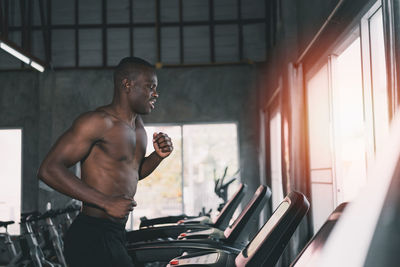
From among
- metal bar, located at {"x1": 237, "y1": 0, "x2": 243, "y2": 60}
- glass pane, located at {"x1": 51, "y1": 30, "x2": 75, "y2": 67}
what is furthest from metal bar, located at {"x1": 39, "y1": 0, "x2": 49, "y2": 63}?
metal bar, located at {"x1": 237, "y1": 0, "x2": 243, "y2": 60}

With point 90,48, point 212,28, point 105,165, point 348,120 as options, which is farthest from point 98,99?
point 105,165

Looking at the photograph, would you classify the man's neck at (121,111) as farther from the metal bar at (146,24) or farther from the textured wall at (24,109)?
the textured wall at (24,109)

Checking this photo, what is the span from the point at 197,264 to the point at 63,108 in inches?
294

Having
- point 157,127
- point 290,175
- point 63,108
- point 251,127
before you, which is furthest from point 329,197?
point 63,108

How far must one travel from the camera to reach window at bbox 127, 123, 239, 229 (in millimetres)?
8258

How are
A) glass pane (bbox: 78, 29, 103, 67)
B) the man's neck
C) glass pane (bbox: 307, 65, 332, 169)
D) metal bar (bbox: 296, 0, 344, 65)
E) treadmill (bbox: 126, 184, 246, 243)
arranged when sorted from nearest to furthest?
1. the man's neck
2. treadmill (bbox: 126, 184, 246, 243)
3. metal bar (bbox: 296, 0, 344, 65)
4. glass pane (bbox: 307, 65, 332, 169)
5. glass pane (bbox: 78, 29, 103, 67)

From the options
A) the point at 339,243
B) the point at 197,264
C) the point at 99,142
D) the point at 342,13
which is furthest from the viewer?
the point at 342,13

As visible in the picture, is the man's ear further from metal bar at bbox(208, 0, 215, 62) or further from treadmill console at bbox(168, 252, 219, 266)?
metal bar at bbox(208, 0, 215, 62)

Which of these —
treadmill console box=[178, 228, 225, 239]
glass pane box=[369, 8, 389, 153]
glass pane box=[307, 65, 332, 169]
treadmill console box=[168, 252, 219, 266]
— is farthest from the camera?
glass pane box=[307, 65, 332, 169]

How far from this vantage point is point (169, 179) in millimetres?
8289

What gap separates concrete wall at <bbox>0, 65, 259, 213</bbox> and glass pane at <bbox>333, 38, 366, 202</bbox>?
379cm

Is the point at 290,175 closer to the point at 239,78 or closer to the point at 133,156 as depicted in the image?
the point at 133,156

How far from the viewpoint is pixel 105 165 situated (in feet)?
5.99

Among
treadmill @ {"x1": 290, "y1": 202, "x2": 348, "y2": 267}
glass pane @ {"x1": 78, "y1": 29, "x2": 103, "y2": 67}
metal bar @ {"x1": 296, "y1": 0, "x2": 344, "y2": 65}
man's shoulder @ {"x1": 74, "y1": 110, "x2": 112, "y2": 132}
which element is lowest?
treadmill @ {"x1": 290, "y1": 202, "x2": 348, "y2": 267}
